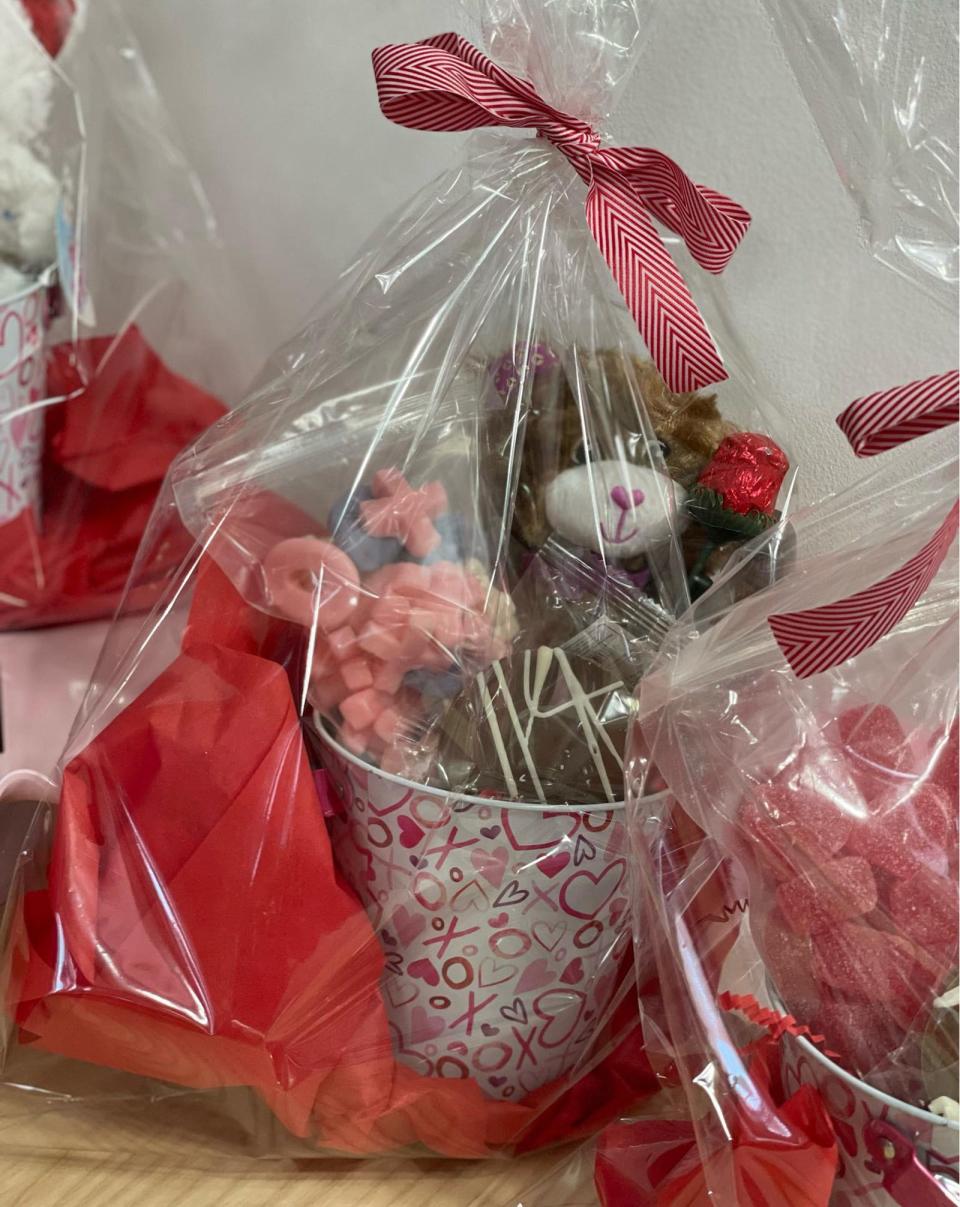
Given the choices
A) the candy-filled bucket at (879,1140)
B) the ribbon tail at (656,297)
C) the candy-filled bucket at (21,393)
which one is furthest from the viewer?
the candy-filled bucket at (21,393)

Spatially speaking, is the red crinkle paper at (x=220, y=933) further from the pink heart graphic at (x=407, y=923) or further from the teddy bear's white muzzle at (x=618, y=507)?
the teddy bear's white muzzle at (x=618, y=507)

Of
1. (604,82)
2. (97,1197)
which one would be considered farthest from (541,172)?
Result: (97,1197)

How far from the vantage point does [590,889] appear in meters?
0.55

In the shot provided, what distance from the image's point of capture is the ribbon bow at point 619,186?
0.54m

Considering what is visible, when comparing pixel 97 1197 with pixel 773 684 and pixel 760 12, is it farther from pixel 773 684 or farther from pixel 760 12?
pixel 760 12

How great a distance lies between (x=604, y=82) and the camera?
1.88 feet

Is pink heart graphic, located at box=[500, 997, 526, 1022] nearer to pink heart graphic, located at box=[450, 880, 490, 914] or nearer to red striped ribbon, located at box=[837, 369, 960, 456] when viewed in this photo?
pink heart graphic, located at box=[450, 880, 490, 914]

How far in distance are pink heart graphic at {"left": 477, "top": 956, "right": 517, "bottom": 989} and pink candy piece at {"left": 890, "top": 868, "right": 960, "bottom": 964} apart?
0.62 ft

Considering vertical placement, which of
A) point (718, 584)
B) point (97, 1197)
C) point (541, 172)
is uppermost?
point (541, 172)

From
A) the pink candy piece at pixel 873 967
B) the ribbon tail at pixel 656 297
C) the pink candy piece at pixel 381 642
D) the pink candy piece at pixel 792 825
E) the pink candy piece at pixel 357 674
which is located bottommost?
the pink candy piece at pixel 357 674

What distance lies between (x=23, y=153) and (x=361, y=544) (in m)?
0.44

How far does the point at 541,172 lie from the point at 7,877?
0.45m

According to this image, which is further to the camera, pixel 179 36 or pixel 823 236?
pixel 179 36

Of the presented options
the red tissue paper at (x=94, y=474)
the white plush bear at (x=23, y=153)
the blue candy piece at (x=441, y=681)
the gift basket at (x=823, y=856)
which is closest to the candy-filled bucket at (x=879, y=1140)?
the gift basket at (x=823, y=856)
